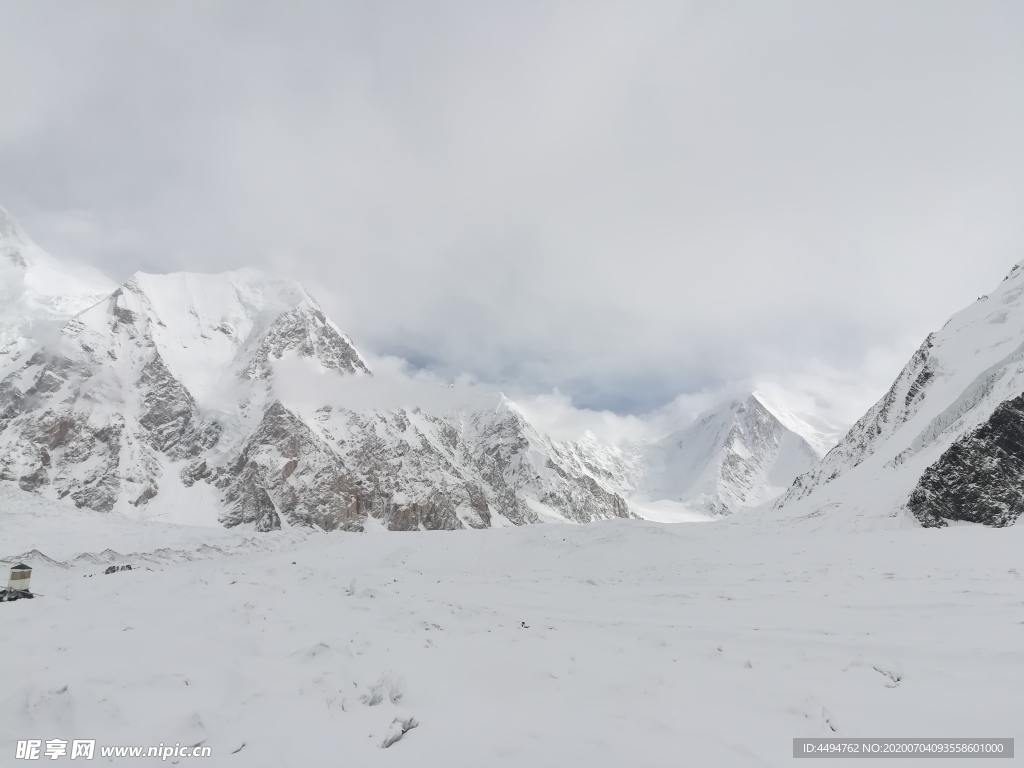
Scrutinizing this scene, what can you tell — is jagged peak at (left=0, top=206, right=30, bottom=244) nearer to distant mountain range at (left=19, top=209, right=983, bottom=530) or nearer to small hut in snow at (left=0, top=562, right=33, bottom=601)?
distant mountain range at (left=19, top=209, right=983, bottom=530)

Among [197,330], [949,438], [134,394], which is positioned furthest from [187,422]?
[949,438]

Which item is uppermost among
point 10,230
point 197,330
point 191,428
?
point 10,230

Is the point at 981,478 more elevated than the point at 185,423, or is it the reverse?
the point at 185,423

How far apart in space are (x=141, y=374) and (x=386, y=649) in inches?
7072

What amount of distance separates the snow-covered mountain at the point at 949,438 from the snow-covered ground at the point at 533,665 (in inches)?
406

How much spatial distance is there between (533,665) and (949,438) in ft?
111

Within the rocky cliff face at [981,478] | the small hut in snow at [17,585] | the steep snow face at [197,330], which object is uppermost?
the steep snow face at [197,330]

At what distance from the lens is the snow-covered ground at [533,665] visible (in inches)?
183

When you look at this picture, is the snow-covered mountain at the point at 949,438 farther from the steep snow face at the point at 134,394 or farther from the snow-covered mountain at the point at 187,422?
the steep snow face at the point at 134,394

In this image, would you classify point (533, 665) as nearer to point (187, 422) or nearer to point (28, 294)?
point (187, 422)

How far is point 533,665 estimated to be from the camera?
6930mm

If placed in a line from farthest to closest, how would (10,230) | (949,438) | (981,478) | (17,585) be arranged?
(10,230) → (949,438) → (981,478) → (17,585)

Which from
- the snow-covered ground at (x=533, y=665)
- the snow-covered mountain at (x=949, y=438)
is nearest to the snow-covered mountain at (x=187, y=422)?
the snow-covered mountain at (x=949, y=438)

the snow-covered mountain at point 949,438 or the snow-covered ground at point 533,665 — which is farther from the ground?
the snow-covered mountain at point 949,438
